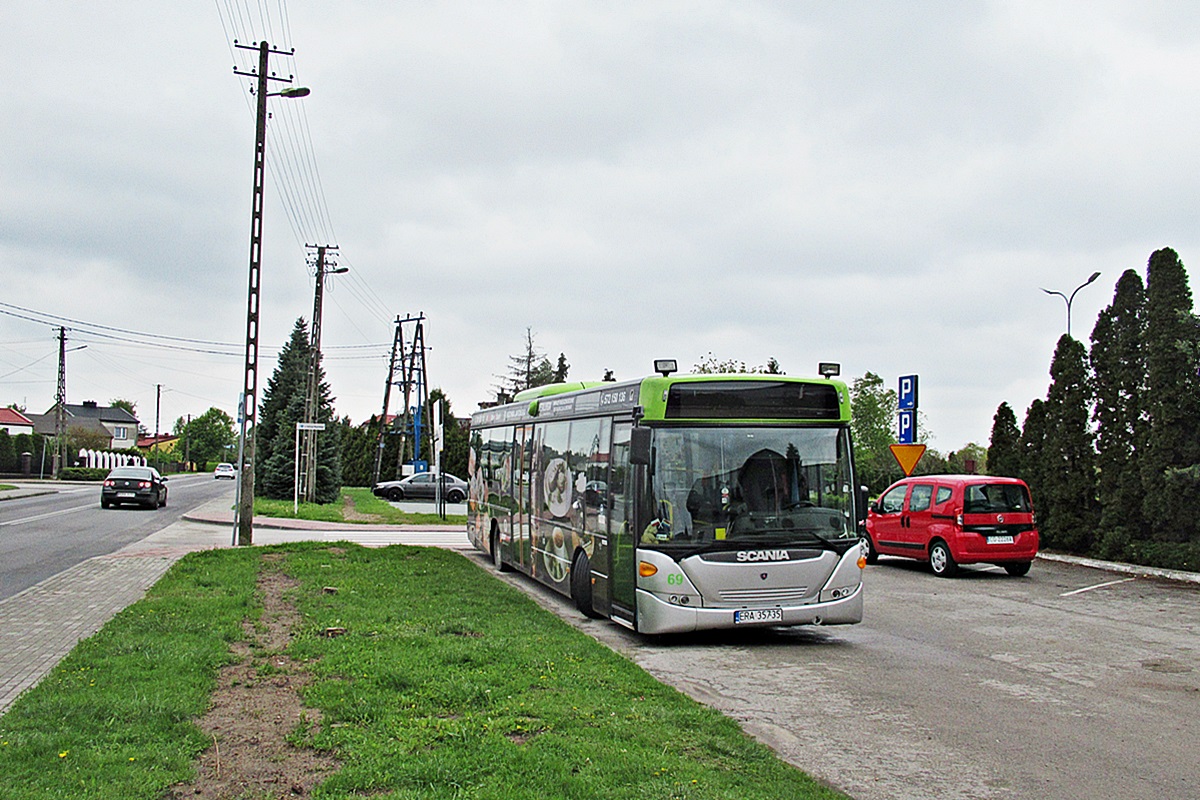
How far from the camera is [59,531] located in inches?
958

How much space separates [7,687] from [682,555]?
5874 mm

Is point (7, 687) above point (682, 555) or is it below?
below

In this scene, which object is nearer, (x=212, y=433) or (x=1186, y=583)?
(x=1186, y=583)

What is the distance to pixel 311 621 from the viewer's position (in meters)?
10.5

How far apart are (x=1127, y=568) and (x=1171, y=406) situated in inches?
124

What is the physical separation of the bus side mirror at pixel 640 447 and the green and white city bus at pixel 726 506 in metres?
0.01

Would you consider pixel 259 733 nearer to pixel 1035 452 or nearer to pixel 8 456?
pixel 1035 452

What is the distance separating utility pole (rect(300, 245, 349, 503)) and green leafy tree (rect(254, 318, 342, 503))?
1208mm

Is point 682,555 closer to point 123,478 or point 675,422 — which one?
point 675,422

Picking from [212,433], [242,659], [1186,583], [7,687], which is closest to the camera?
[7,687]

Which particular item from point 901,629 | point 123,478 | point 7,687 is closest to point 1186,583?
point 901,629

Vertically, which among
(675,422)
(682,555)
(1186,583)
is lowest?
(1186,583)

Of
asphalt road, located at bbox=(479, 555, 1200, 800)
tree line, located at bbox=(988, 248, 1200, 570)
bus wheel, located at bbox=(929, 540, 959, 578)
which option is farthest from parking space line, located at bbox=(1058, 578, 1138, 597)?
bus wheel, located at bbox=(929, 540, 959, 578)

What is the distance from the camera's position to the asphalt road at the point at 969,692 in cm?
613
